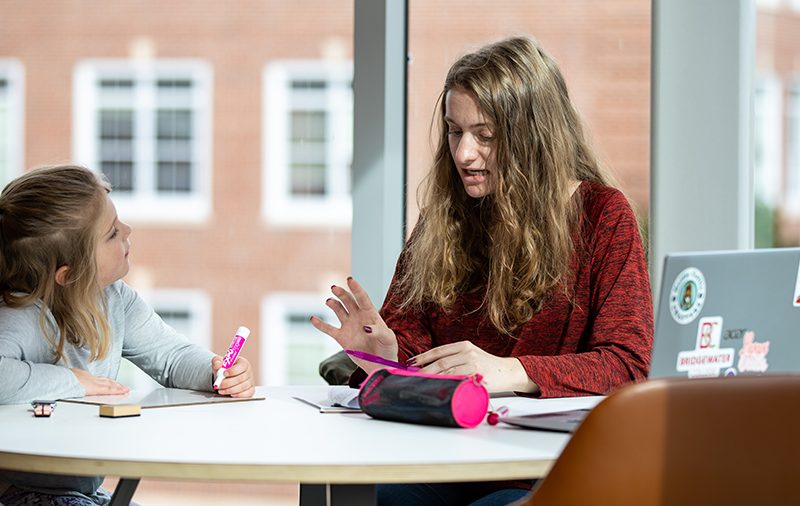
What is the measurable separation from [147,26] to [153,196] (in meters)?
2.37

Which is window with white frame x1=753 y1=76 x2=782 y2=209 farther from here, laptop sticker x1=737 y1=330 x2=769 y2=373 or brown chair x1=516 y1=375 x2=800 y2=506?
brown chair x1=516 y1=375 x2=800 y2=506

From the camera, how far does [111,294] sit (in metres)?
2.05

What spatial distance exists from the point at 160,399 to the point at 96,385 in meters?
0.18

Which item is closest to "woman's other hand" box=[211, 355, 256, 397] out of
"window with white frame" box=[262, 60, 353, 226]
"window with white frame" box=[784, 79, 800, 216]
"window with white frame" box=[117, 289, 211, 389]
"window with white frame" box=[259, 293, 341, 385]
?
"window with white frame" box=[784, 79, 800, 216]

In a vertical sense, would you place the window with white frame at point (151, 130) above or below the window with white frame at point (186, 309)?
above

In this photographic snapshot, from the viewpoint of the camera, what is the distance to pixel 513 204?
193 cm

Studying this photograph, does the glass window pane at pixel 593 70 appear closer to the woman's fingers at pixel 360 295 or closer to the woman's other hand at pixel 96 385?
the woman's fingers at pixel 360 295

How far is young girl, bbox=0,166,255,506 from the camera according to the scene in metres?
1.72

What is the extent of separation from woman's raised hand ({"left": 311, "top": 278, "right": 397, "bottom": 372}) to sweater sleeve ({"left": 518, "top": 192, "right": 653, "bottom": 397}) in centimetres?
28

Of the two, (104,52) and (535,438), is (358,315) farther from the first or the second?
(104,52)

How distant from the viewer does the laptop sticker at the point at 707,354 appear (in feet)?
4.49

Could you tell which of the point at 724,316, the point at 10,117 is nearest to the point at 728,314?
the point at 724,316

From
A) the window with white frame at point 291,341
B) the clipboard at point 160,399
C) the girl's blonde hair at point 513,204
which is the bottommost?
the window with white frame at point 291,341

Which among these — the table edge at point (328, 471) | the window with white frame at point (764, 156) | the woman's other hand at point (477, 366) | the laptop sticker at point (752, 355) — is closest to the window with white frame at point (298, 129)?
the window with white frame at point (764, 156)
